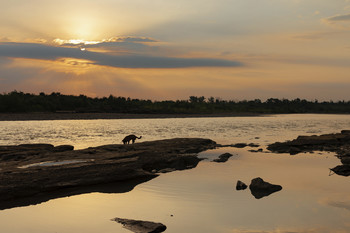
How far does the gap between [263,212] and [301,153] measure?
16.7m

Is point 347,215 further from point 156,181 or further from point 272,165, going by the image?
point 272,165

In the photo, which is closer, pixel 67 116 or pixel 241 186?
pixel 241 186

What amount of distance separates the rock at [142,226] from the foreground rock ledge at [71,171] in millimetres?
4836

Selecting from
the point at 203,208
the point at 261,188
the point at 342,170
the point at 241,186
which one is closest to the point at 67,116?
the point at 342,170

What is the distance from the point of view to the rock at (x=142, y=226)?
962 cm

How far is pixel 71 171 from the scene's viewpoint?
15.9 metres

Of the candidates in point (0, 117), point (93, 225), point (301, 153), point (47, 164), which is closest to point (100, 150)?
point (47, 164)

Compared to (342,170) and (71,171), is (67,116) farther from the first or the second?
(342,170)

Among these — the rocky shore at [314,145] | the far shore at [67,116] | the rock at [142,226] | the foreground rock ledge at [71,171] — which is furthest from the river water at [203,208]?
the far shore at [67,116]

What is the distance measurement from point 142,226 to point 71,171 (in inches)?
282

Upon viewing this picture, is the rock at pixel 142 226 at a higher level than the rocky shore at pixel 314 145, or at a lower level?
lower

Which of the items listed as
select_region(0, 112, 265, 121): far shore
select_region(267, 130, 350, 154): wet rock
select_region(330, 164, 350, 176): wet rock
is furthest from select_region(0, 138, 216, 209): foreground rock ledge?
select_region(0, 112, 265, 121): far shore

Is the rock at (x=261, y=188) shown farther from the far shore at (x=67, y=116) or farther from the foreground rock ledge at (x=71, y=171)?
the far shore at (x=67, y=116)

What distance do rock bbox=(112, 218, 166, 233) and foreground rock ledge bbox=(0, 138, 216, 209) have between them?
4.84 metres
